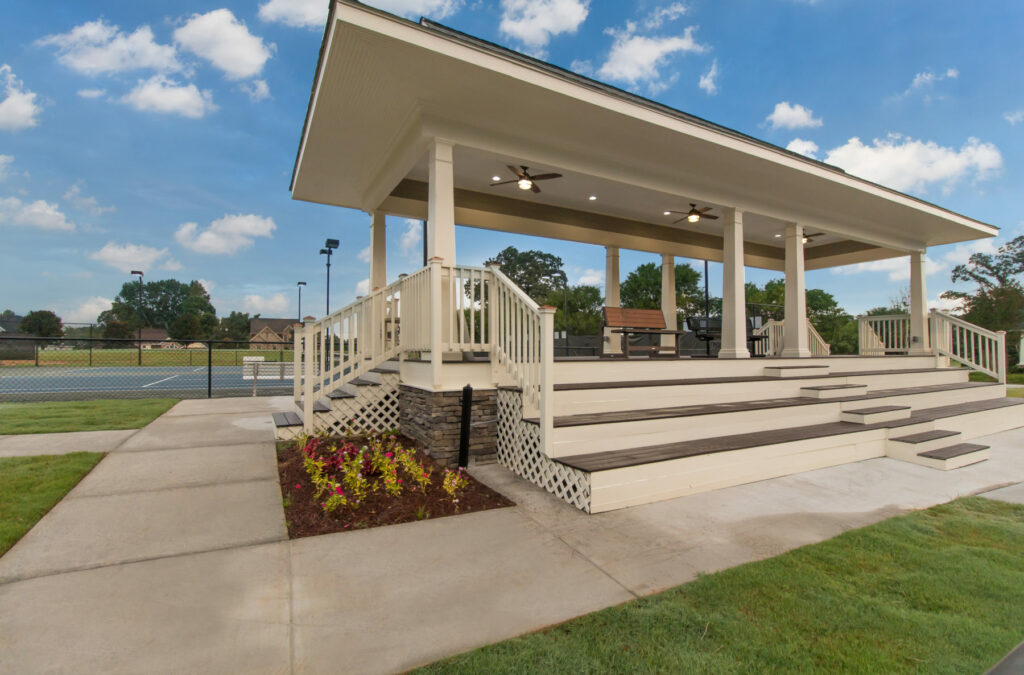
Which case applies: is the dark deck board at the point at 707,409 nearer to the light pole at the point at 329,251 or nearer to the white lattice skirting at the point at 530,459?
the white lattice skirting at the point at 530,459

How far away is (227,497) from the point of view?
315 centimetres

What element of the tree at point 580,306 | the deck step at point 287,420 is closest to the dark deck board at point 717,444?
the deck step at point 287,420

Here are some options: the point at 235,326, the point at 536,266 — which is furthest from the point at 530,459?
the point at 235,326

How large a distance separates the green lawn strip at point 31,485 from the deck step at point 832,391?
690 cm

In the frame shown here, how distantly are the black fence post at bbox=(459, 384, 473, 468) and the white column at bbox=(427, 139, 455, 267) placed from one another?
1.33 meters

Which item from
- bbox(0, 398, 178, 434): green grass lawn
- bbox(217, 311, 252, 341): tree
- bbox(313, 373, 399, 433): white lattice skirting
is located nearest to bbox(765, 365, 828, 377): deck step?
bbox(313, 373, 399, 433): white lattice skirting

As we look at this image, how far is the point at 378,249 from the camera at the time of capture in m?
6.63

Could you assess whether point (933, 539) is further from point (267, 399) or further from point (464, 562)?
point (267, 399)

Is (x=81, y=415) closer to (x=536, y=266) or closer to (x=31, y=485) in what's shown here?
(x=31, y=485)

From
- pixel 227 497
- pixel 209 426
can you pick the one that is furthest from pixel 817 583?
pixel 209 426

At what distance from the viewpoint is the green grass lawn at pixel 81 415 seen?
5.28 metres

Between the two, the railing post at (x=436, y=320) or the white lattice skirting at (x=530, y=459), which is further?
the railing post at (x=436, y=320)

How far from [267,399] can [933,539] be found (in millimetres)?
9062

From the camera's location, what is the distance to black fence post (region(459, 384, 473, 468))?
393cm
